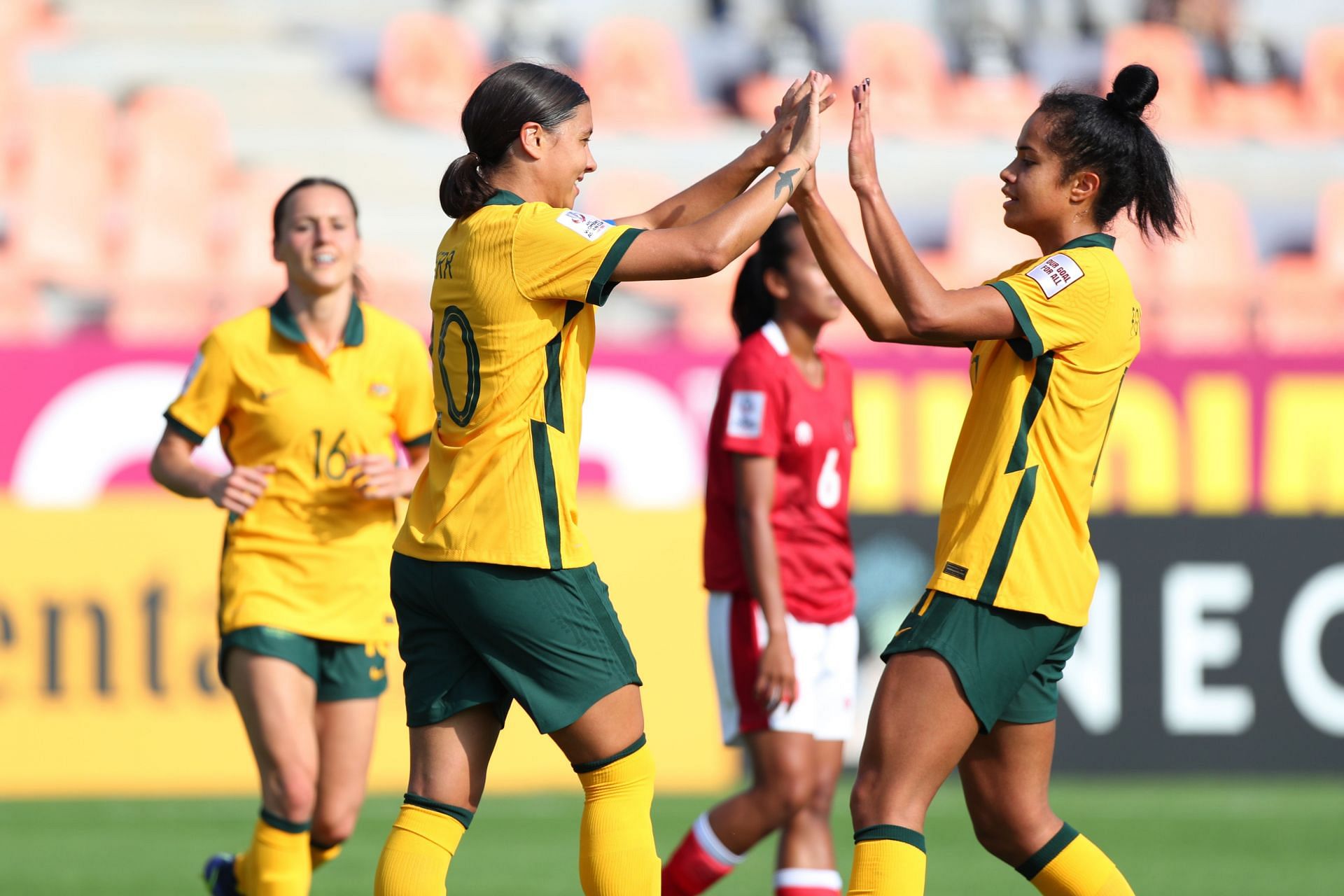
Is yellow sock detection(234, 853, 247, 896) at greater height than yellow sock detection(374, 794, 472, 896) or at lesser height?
lesser

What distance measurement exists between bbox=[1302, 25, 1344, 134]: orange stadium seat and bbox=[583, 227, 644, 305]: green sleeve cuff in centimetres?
1379

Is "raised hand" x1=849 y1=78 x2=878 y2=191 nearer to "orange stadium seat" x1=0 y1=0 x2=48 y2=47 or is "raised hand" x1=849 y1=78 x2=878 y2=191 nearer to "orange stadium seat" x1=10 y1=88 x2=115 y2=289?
"orange stadium seat" x1=10 y1=88 x2=115 y2=289

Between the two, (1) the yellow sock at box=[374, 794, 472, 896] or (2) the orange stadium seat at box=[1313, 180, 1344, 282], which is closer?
(1) the yellow sock at box=[374, 794, 472, 896]

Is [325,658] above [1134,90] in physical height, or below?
below

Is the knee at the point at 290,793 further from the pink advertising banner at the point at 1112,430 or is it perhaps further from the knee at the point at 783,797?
the pink advertising banner at the point at 1112,430

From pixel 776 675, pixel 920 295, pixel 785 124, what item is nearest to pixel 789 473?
pixel 776 675

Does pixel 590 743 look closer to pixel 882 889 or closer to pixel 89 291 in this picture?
pixel 882 889

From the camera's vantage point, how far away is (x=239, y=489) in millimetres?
4949

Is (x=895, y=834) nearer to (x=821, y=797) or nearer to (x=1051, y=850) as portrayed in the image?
(x=1051, y=850)

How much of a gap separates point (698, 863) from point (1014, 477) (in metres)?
1.86

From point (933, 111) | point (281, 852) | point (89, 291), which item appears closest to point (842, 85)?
point (933, 111)

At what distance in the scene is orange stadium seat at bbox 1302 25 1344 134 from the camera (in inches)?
622

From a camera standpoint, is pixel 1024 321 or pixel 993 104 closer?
pixel 1024 321

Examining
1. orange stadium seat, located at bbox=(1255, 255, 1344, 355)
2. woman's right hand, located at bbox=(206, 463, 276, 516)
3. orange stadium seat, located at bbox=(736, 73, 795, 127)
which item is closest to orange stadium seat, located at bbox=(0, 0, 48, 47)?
orange stadium seat, located at bbox=(736, 73, 795, 127)
